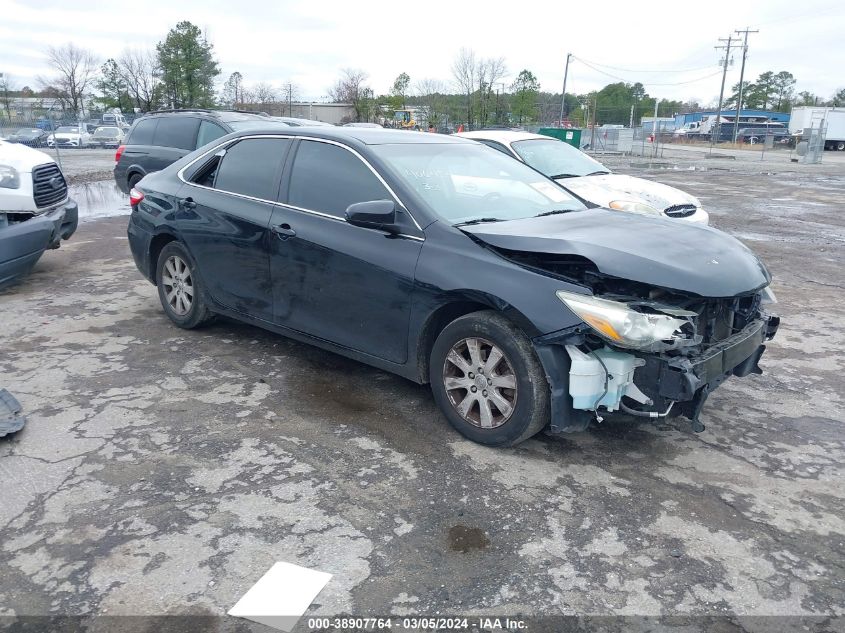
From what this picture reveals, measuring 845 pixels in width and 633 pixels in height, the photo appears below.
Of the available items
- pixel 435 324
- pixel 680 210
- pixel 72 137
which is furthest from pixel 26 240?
pixel 72 137

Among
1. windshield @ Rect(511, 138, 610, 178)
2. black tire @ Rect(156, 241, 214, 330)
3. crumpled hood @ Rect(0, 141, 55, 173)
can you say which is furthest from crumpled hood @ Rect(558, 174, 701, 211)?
crumpled hood @ Rect(0, 141, 55, 173)

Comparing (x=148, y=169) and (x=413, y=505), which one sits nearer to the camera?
(x=413, y=505)

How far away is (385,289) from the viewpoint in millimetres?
4129

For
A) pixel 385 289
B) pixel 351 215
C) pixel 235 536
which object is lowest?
pixel 235 536

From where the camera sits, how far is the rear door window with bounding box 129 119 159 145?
11.2 meters

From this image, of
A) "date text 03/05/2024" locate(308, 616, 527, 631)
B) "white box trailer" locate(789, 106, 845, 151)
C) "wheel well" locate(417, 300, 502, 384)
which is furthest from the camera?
"white box trailer" locate(789, 106, 845, 151)

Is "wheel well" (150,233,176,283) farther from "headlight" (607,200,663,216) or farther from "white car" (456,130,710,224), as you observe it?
"headlight" (607,200,663,216)

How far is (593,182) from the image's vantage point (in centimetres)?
871

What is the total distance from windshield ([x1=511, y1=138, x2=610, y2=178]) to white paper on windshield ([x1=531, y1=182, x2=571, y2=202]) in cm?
399

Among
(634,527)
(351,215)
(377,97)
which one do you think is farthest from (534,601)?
(377,97)

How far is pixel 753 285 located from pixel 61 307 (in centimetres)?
595

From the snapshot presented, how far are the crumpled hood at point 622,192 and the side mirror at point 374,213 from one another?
4.69m

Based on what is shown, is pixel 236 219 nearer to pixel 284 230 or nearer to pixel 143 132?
pixel 284 230

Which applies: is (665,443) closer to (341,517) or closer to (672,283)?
(672,283)
